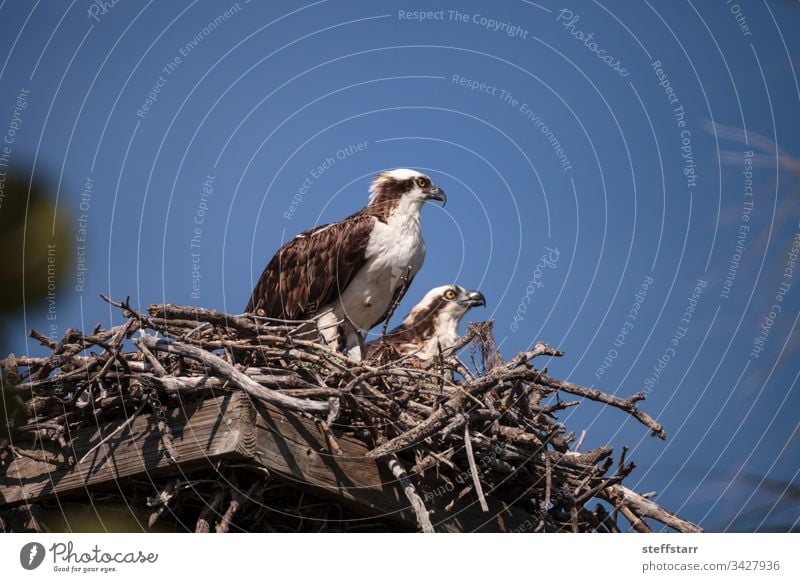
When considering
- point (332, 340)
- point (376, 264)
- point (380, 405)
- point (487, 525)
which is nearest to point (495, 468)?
point (487, 525)

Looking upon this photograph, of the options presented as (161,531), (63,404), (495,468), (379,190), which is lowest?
(161,531)

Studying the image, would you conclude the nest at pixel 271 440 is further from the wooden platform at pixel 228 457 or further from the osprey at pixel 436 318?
the osprey at pixel 436 318

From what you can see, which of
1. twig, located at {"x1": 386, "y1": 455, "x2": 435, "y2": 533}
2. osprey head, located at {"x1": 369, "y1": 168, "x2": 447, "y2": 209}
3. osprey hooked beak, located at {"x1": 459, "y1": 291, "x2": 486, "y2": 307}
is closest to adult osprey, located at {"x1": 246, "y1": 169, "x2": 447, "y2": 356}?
osprey head, located at {"x1": 369, "y1": 168, "x2": 447, "y2": 209}

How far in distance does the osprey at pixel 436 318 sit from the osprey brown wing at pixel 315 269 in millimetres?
681

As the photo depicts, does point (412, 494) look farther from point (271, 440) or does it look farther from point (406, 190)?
point (406, 190)

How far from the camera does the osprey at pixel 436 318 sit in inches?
303

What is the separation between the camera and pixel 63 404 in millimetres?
4383

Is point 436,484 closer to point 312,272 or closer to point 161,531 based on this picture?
point 161,531

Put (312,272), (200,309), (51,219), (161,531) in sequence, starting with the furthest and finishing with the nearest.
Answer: (312,272) → (200,309) → (161,531) → (51,219)

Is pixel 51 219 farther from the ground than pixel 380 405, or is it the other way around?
pixel 51 219

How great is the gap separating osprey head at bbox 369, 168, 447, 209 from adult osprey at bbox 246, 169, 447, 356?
12cm

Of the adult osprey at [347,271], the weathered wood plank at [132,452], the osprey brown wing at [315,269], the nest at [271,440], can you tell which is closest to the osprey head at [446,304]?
the adult osprey at [347,271]

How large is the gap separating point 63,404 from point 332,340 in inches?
97.6

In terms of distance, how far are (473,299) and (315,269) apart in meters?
1.58
